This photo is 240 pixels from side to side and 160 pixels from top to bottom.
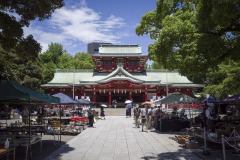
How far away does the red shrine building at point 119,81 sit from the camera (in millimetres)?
45750

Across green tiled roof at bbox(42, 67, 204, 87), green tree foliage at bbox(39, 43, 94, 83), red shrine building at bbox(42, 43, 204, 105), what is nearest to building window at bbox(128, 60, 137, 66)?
red shrine building at bbox(42, 43, 204, 105)

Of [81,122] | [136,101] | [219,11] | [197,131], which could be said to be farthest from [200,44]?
[136,101]

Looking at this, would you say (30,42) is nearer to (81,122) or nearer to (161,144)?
(161,144)

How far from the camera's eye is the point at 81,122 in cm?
2253

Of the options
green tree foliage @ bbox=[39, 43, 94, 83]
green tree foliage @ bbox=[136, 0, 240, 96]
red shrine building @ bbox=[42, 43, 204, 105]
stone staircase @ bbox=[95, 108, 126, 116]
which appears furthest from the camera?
green tree foliage @ bbox=[39, 43, 94, 83]

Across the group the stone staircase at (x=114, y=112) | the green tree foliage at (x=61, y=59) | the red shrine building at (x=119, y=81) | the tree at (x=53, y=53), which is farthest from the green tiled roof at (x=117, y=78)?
the tree at (x=53, y=53)

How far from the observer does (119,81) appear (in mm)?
45219

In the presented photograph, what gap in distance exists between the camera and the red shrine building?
45750 millimetres

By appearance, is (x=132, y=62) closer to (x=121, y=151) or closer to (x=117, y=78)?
(x=117, y=78)

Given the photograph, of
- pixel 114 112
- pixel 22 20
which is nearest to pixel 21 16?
pixel 22 20

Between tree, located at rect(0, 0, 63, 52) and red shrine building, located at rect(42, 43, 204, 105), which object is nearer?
tree, located at rect(0, 0, 63, 52)

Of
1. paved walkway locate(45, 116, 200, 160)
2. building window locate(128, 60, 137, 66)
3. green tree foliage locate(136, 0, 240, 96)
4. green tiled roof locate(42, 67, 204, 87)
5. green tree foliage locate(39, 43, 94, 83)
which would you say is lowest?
paved walkway locate(45, 116, 200, 160)

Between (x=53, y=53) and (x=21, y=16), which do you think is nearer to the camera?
(x=21, y=16)

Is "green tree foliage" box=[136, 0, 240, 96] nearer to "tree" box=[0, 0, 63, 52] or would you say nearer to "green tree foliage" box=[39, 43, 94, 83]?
"tree" box=[0, 0, 63, 52]
